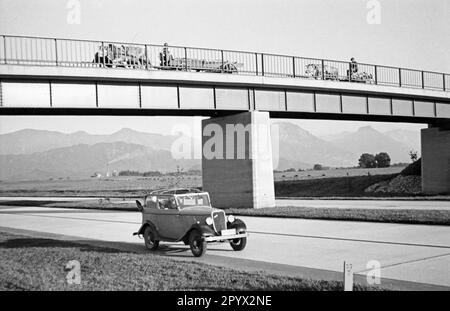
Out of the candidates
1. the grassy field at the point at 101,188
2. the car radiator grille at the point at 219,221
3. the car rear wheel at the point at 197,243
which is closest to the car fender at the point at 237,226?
the car radiator grille at the point at 219,221

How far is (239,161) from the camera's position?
27266 millimetres

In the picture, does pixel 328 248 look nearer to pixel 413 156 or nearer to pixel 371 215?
pixel 371 215

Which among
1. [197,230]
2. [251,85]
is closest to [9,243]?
[197,230]

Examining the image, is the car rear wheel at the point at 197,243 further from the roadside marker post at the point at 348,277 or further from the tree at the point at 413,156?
the tree at the point at 413,156

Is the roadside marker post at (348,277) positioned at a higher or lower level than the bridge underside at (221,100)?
lower

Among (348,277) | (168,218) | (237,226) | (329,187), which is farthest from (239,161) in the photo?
(329,187)

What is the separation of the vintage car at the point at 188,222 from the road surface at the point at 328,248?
0.36 meters

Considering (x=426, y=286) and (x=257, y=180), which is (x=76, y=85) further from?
(x=426, y=286)

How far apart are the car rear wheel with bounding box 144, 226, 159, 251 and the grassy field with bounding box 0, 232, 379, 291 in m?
1.12

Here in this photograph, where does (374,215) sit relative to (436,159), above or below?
below

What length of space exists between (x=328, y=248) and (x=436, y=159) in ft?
91.4

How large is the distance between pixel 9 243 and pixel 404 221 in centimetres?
1266

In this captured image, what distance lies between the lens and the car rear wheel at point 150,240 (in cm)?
1311
